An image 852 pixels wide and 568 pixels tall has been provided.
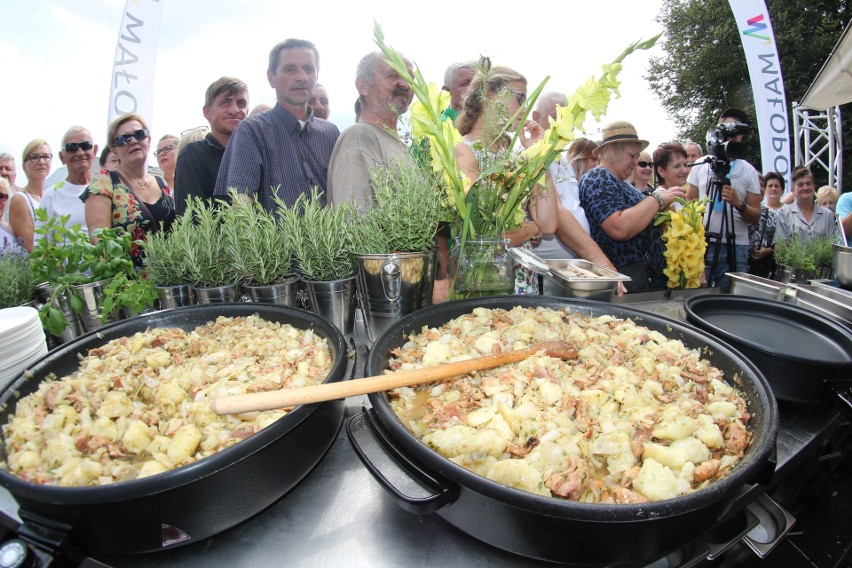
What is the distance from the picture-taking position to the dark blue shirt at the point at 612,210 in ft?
10.6

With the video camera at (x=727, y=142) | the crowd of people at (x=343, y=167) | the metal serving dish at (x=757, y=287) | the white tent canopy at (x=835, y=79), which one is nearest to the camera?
the metal serving dish at (x=757, y=287)

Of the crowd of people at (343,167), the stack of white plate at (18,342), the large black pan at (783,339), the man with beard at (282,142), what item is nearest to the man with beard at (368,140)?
the crowd of people at (343,167)

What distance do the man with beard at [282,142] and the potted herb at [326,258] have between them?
1.47 m

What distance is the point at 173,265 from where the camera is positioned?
5.32ft

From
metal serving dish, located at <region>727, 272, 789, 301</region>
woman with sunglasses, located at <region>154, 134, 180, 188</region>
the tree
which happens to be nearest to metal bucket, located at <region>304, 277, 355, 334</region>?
metal serving dish, located at <region>727, 272, 789, 301</region>

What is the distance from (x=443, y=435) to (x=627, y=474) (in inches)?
15.0

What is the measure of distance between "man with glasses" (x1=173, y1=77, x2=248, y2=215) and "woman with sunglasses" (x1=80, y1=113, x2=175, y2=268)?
247 millimetres

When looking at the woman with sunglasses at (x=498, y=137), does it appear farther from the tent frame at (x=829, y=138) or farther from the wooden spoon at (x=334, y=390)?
the tent frame at (x=829, y=138)

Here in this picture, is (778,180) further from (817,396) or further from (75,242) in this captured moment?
(75,242)

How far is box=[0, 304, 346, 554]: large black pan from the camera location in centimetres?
66

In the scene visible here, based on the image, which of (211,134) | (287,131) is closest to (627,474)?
(287,131)

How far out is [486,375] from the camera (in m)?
1.20

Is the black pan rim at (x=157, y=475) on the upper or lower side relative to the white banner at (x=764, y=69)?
lower

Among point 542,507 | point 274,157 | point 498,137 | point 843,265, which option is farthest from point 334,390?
point 843,265
